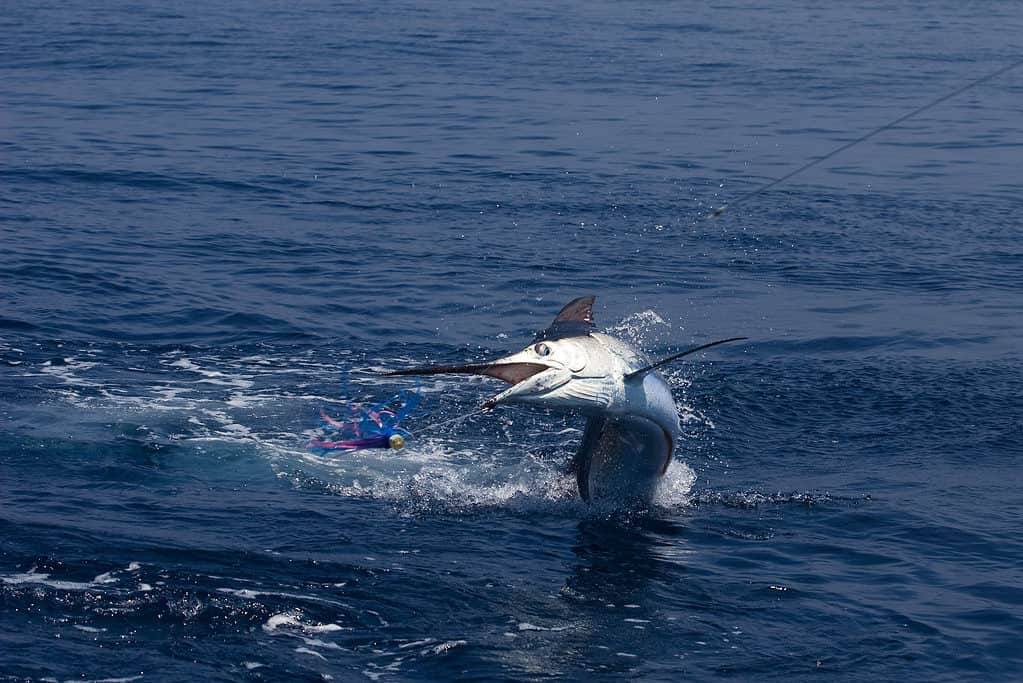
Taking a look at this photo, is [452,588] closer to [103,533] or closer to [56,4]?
[103,533]

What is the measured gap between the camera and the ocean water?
396 inches

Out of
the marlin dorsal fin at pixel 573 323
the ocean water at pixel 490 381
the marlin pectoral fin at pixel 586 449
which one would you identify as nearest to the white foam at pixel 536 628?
the ocean water at pixel 490 381

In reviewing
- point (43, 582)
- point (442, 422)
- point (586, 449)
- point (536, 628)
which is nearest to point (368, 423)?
point (442, 422)

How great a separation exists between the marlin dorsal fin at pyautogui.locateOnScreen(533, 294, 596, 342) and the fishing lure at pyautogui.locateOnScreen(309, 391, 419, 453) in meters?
2.49

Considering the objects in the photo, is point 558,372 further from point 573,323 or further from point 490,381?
point 490,381

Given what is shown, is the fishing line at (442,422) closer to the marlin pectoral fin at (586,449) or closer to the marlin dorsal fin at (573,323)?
the marlin pectoral fin at (586,449)

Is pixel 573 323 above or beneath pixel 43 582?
above

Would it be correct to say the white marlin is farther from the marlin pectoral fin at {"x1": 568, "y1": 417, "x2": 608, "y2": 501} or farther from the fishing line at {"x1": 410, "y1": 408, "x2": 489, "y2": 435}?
the fishing line at {"x1": 410, "y1": 408, "x2": 489, "y2": 435}

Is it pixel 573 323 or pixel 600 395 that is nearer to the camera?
pixel 600 395

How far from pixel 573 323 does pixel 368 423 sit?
420 centimetres

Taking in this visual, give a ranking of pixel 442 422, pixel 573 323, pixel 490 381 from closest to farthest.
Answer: pixel 573 323 → pixel 442 422 → pixel 490 381

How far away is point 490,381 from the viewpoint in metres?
16.2

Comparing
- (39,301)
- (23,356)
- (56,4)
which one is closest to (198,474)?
(23,356)

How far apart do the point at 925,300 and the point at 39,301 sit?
453 inches
